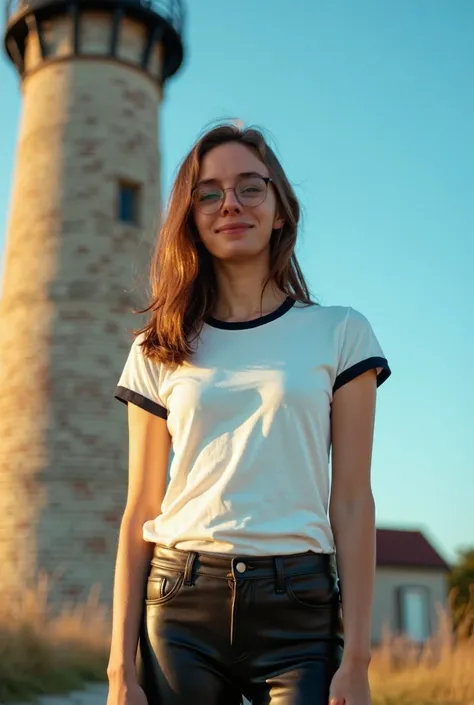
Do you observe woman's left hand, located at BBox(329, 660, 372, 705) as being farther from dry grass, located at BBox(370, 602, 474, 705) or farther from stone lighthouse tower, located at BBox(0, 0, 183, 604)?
stone lighthouse tower, located at BBox(0, 0, 183, 604)

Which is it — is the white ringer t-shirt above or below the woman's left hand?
above

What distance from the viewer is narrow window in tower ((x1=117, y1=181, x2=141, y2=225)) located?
14211 millimetres

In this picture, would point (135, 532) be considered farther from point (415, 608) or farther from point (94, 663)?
point (415, 608)

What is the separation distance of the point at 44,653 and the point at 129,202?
28.1 ft

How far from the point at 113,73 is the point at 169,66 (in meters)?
1.69

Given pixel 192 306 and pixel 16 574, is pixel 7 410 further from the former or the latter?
pixel 192 306

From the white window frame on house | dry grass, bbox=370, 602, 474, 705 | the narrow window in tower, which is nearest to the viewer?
dry grass, bbox=370, 602, 474, 705

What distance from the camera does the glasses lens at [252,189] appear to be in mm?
2279

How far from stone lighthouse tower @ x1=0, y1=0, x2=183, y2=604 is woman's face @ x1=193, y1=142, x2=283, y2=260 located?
974 centimetres

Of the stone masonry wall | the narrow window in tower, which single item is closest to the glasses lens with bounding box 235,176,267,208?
the stone masonry wall

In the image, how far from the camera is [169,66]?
16016 mm

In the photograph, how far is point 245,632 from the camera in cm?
188

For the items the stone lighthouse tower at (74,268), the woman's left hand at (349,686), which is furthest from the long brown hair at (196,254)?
the stone lighthouse tower at (74,268)

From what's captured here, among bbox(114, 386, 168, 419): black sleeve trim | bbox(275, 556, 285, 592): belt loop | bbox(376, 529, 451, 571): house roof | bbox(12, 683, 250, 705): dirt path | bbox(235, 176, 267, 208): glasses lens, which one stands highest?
bbox(235, 176, 267, 208): glasses lens
